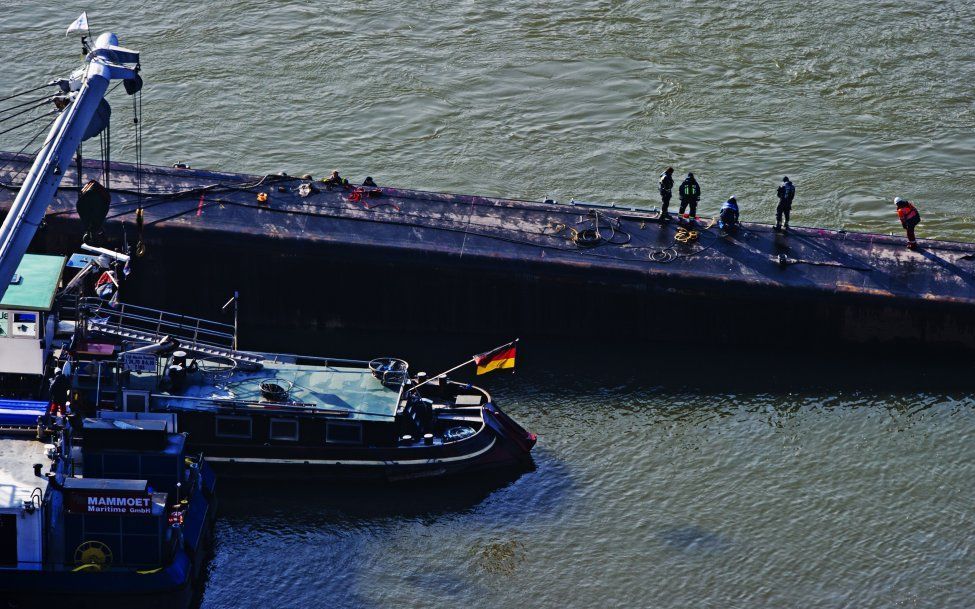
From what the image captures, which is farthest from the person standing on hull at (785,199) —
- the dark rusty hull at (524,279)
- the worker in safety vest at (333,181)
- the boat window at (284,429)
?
the boat window at (284,429)

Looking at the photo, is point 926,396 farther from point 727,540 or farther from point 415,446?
point 415,446

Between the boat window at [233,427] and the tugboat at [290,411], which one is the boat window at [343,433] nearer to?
the tugboat at [290,411]

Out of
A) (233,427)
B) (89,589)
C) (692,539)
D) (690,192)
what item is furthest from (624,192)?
(89,589)

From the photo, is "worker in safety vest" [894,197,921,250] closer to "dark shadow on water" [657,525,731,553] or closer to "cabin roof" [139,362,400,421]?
"dark shadow on water" [657,525,731,553]

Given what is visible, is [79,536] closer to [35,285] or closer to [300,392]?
[300,392]

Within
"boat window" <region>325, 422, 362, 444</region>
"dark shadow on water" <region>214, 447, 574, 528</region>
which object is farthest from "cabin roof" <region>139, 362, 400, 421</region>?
"dark shadow on water" <region>214, 447, 574, 528</region>

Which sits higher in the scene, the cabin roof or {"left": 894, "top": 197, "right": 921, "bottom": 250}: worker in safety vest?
{"left": 894, "top": 197, "right": 921, "bottom": 250}: worker in safety vest

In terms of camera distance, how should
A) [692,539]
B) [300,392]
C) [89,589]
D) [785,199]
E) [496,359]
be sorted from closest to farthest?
[89,589] < [692,539] < [300,392] < [496,359] < [785,199]
